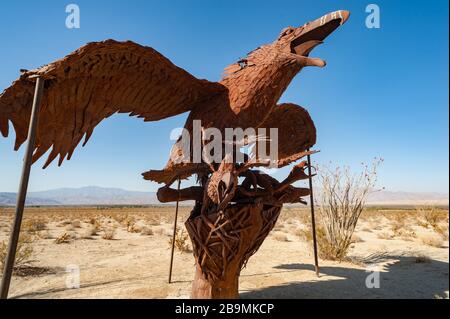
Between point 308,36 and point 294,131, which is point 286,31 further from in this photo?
point 294,131

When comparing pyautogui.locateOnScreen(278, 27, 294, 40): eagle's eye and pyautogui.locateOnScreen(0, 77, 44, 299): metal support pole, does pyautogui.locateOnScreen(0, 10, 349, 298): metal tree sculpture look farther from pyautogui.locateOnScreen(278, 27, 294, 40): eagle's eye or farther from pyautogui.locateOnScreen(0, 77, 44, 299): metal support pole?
pyautogui.locateOnScreen(0, 77, 44, 299): metal support pole

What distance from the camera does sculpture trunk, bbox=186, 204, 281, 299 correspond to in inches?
128

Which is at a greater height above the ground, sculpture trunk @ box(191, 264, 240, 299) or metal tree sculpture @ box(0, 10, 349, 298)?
metal tree sculpture @ box(0, 10, 349, 298)

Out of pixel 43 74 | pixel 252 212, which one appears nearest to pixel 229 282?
pixel 252 212

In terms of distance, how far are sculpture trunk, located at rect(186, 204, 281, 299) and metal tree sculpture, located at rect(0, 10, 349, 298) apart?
0.04ft

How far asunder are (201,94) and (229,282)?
241 cm

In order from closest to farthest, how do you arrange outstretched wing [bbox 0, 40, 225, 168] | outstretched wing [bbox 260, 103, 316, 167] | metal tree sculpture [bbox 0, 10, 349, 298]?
outstretched wing [bbox 0, 40, 225, 168]
metal tree sculpture [bbox 0, 10, 349, 298]
outstretched wing [bbox 260, 103, 316, 167]

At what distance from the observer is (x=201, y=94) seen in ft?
12.3

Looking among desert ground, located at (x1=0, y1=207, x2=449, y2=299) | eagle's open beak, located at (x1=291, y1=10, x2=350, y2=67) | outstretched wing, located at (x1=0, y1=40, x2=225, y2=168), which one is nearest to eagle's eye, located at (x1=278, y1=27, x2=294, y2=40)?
eagle's open beak, located at (x1=291, y1=10, x2=350, y2=67)

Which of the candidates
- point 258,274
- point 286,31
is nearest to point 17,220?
point 286,31

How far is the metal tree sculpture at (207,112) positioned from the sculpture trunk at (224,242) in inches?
0.5
